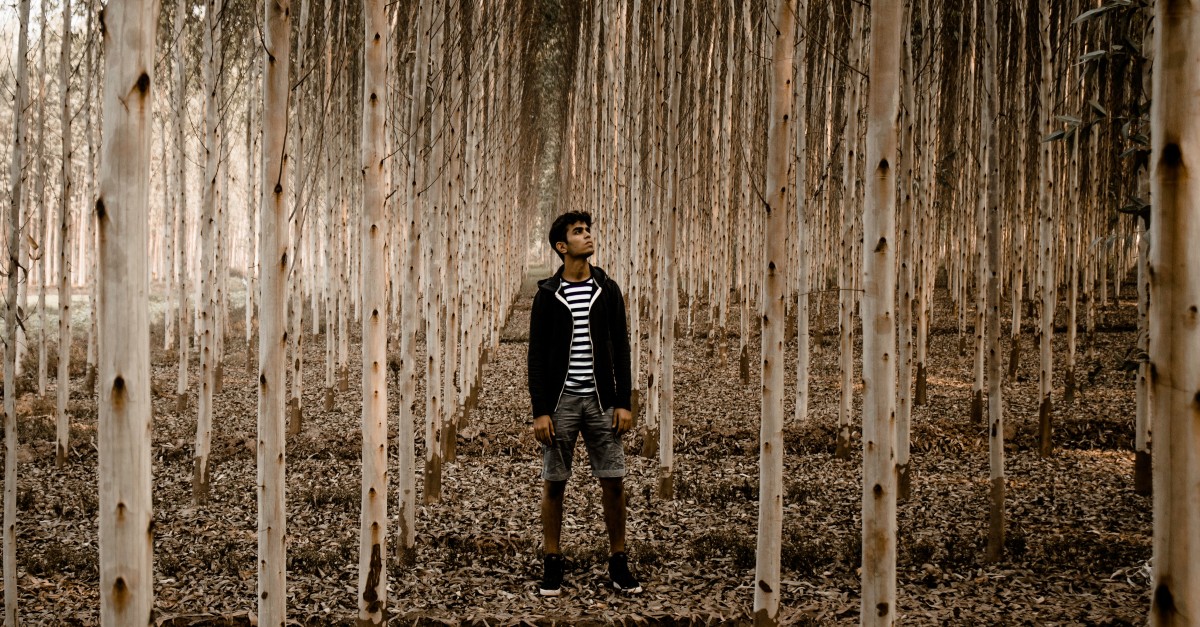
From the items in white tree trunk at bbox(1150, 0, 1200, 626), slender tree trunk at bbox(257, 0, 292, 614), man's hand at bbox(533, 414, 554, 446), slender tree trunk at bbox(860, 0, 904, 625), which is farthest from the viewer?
man's hand at bbox(533, 414, 554, 446)

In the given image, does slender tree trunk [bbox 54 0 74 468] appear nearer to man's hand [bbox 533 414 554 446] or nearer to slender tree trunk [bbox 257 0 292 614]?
slender tree trunk [bbox 257 0 292 614]

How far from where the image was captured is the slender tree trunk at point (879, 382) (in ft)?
8.43

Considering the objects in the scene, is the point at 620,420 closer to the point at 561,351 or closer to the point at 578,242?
the point at 561,351

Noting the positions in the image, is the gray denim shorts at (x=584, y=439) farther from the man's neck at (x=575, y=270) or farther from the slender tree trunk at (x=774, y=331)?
the slender tree trunk at (x=774, y=331)

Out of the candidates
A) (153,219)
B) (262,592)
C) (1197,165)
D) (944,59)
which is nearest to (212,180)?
(262,592)

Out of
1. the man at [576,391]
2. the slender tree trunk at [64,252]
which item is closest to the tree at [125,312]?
the man at [576,391]

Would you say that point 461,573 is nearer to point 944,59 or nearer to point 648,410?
point 648,410

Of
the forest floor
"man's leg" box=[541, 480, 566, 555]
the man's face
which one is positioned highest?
the man's face

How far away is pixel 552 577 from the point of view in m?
4.06

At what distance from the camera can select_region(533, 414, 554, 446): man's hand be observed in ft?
12.7

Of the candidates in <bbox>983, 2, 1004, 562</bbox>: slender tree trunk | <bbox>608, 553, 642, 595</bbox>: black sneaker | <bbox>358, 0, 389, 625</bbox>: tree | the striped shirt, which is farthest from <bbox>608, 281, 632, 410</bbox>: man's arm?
<bbox>983, 2, 1004, 562</bbox>: slender tree trunk

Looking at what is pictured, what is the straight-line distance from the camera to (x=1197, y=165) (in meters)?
1.22

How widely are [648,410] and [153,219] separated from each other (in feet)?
116

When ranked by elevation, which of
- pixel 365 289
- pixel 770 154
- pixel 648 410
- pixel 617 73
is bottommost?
pixel 648 410
